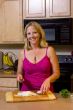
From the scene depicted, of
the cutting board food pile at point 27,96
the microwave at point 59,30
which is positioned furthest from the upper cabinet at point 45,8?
the cutting board food pile at point 27,96

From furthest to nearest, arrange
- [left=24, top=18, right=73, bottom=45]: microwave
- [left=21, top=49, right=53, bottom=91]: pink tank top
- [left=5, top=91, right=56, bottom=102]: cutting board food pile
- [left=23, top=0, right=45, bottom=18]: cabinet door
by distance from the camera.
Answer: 1. [left=23, top=0, right=45, bottom=18]: cabinet door
2. [left=24, top=18, right=73, bottom=45]: microwave
3. [left=21, top=49, right=53, bottom=91]: pink tank top
4. [left=5, top=91, right=56, bottom=102]: cutting board food pile

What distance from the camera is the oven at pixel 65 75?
3.06 m

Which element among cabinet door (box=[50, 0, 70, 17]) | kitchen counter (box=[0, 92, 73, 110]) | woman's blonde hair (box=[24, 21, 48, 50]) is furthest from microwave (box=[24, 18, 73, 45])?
kitchen counter (box=[0, 92, 73, 110])

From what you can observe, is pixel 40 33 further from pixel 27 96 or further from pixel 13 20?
pixel 13 20

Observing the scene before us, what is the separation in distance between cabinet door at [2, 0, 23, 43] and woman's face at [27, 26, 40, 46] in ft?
3.90

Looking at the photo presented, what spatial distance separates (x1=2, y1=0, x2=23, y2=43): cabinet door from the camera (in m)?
3.37

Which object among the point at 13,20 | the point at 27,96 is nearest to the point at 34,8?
the point at 13,20

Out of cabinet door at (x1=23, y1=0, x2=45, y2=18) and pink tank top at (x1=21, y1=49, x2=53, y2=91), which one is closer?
pink tank top at (x1=21, y1=49, x2=53, y2=91)

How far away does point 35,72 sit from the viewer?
2.21m

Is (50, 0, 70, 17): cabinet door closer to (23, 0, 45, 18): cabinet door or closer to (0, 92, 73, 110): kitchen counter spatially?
(23, 0, 45, 18): cabinet door

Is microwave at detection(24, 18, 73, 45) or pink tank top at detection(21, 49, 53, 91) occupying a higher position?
microwave at detection(24, 18, 73, 45)

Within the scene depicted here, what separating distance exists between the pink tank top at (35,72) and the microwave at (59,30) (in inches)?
40.7

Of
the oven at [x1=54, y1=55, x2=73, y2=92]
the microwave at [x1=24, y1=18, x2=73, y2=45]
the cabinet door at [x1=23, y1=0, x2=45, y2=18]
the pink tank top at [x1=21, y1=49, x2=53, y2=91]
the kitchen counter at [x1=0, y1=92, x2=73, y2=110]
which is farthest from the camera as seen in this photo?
the cabinet door at [x1=23, y1=0, x2=45, y2=18]

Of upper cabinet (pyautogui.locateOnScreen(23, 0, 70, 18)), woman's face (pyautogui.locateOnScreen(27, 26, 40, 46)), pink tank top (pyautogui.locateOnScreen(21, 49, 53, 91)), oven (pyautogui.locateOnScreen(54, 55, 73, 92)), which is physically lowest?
oven (pyautogui.locateOnScreen(54, 55, 73, 92))
